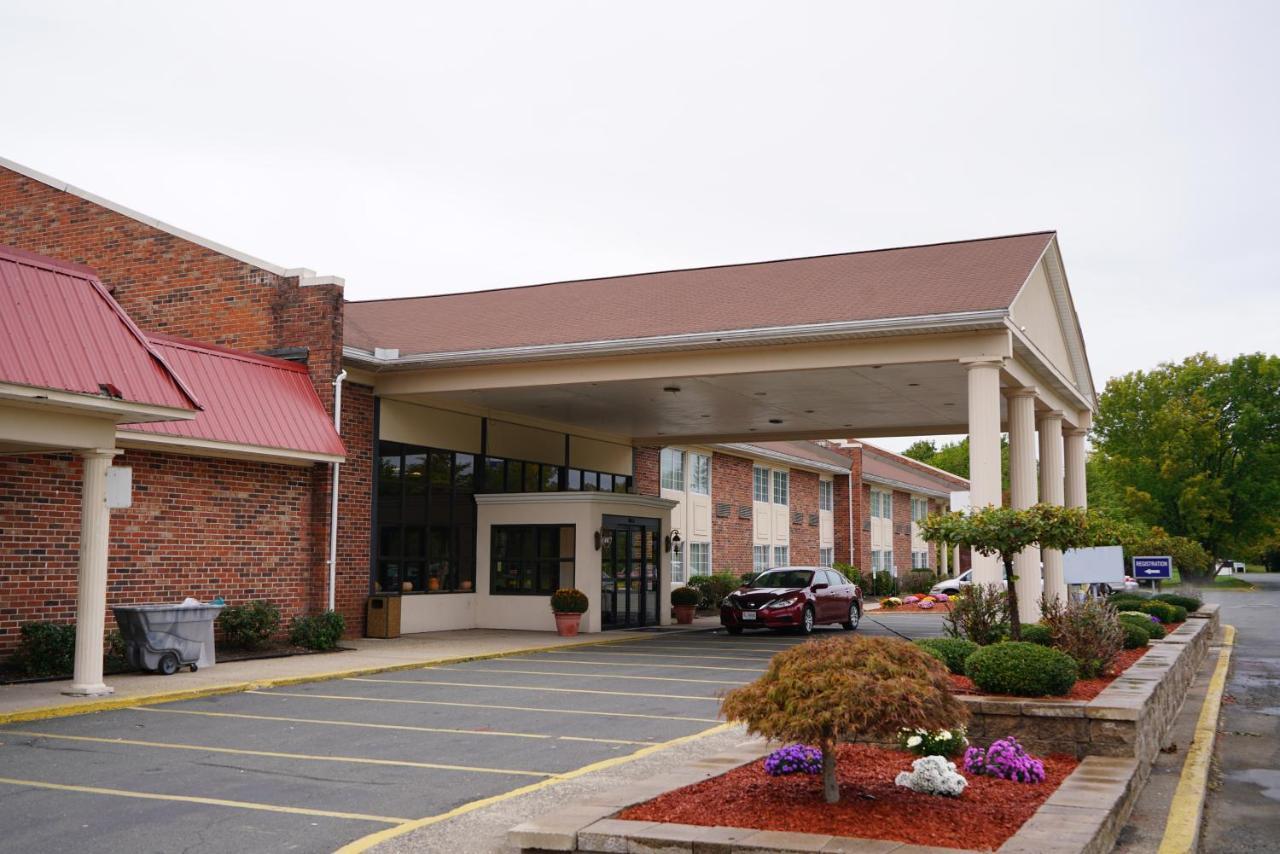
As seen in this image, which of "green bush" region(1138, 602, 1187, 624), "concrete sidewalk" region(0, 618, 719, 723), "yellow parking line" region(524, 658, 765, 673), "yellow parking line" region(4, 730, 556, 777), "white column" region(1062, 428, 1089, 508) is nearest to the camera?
"yellow parking line" region(4, 730, 556, 777)

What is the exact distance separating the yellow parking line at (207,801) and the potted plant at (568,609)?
49.2 ft

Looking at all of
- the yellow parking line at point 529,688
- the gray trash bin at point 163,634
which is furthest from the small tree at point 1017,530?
the gray trash bin at point 163,634

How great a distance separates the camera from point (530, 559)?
25156 millimetres

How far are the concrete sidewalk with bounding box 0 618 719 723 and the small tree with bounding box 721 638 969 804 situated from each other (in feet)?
28.6

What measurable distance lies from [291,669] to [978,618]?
31.1 ft

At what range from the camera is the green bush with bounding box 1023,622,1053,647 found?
12.2m

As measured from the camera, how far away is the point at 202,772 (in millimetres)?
9242

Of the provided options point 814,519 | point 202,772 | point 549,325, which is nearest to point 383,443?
point 549,325

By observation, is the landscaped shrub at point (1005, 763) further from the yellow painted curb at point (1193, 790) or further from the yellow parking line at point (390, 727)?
the yellow parking line at point (390, 727)

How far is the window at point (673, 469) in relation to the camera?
34.2 m

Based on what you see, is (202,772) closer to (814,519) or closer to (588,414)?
(588,414)

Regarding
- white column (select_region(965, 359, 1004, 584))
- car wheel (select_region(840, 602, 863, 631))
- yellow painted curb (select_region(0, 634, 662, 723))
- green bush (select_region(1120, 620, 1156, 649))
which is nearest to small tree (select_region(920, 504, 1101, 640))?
green bush (select_region(1120, 620, 1156, 649))

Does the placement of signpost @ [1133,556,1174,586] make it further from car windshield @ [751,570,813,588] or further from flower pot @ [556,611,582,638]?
flower pot @ [556,611,582,638]

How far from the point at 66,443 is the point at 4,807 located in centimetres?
586
